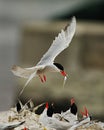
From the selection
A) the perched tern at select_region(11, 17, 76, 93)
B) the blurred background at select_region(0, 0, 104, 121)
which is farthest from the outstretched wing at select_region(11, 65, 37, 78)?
the blurred background at select_region(0, 0, 104, 121)

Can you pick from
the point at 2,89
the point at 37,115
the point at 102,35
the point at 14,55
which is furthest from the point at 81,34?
the point at 37,115

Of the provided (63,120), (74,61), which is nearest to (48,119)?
(63,120)

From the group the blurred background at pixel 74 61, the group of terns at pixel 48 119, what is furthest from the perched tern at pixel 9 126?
the blurred background at pixel 74 61

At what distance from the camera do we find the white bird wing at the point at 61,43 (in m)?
1.31

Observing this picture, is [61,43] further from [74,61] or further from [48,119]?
[74,61]

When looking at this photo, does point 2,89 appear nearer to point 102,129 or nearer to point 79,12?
point 79,12

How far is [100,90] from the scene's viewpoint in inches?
156

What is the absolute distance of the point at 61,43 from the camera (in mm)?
1317

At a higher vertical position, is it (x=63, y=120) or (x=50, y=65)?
(x=50, y=65)

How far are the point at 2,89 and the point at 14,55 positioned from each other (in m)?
1.41

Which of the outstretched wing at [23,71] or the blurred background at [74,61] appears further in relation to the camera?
the blurred background at [74,61]

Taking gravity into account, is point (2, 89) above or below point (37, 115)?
below

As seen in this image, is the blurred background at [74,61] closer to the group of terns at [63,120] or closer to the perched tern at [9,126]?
the group of terns at [63,120]

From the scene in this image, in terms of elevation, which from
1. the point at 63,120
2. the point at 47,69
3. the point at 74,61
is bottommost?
the point at 74,61
